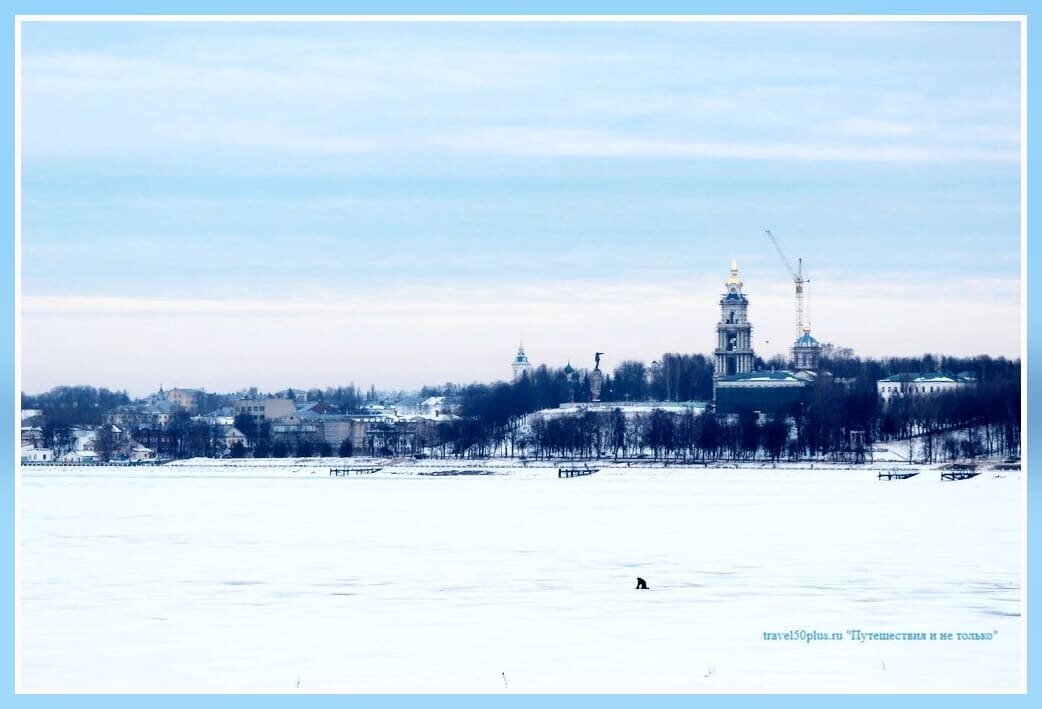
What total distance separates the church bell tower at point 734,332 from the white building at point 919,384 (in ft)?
84.0

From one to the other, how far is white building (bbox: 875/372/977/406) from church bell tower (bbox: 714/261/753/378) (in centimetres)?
2559

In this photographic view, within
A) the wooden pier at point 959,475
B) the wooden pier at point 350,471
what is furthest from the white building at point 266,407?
the wooden pier at point 959,475

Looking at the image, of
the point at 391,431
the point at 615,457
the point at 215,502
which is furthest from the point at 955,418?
the point at 215,502

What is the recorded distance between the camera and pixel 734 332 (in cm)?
12381

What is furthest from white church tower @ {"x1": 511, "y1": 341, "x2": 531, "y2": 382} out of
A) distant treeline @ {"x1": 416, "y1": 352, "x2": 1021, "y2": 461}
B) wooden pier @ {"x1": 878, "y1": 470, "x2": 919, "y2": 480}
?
wooden pier @ {"x1": 878, "y1": 470, "x2": 919, "y2": 480}

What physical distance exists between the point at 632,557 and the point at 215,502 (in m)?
18.2

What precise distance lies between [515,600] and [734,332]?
355 ft

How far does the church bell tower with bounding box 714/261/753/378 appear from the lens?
12150cm

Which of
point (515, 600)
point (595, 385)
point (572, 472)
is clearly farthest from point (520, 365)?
point (515, 600)

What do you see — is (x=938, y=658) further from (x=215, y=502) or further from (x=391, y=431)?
(x=391, y=431)

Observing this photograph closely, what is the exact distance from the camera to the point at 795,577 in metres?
18.5

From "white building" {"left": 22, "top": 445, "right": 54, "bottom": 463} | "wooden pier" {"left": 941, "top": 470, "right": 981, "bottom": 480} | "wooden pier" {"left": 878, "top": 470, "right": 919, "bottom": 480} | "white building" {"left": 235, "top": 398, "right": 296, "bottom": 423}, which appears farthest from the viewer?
"white building" {"left": 235, "top": 398, "right": 296, "bottom": 423}

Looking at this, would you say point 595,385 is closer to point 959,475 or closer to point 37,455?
point 37,455

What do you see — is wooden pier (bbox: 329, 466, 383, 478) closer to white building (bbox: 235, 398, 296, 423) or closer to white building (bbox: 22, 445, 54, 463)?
white building (bbox: 22, 445, 54, 463)
